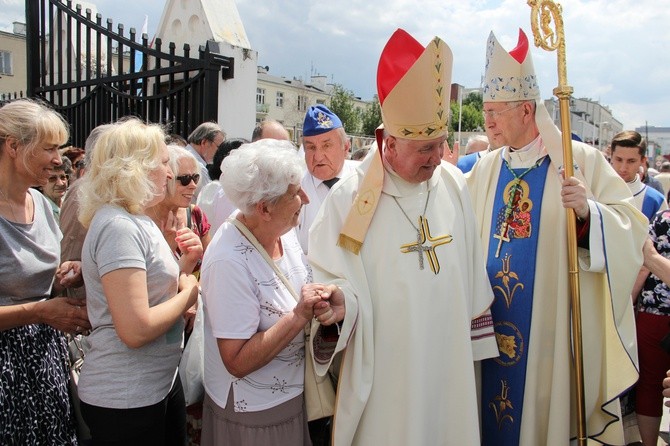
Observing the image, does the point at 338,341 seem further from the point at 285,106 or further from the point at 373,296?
the point at 285,106

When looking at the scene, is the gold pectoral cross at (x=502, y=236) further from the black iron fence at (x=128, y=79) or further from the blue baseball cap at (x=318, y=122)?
the black iron fence at (x=128, y=79)

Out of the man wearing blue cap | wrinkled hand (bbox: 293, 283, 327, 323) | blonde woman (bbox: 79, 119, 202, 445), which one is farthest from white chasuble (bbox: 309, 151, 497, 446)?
the man wearing blue cap

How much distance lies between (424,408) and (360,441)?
310mm

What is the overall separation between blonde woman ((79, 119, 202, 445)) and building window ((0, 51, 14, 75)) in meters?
35.6

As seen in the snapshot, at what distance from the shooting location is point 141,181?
6.67 feet

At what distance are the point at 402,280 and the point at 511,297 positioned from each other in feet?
2.64

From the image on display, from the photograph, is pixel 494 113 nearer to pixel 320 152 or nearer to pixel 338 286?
pixel 320 152

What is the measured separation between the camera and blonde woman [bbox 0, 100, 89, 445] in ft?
6.95

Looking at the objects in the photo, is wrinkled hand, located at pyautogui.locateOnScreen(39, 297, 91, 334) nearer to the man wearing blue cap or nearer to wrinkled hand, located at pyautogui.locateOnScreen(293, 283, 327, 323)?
wrinkled hand, located at pyautogui.locateOnScreen(293, 283, 327, 323)

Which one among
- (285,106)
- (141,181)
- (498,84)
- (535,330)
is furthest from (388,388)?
(285,106)

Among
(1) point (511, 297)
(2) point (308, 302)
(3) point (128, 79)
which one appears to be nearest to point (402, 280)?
(2) point (308, 302)

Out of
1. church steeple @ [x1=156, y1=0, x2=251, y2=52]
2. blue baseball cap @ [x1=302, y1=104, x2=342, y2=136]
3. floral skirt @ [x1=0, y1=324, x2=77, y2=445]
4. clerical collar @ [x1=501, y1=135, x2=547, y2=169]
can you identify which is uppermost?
church steeple @ [x1=156, y1=0, x2=251, y2=52]

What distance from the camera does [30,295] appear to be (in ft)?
7.28

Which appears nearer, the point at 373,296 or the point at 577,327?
the point at 373,296
